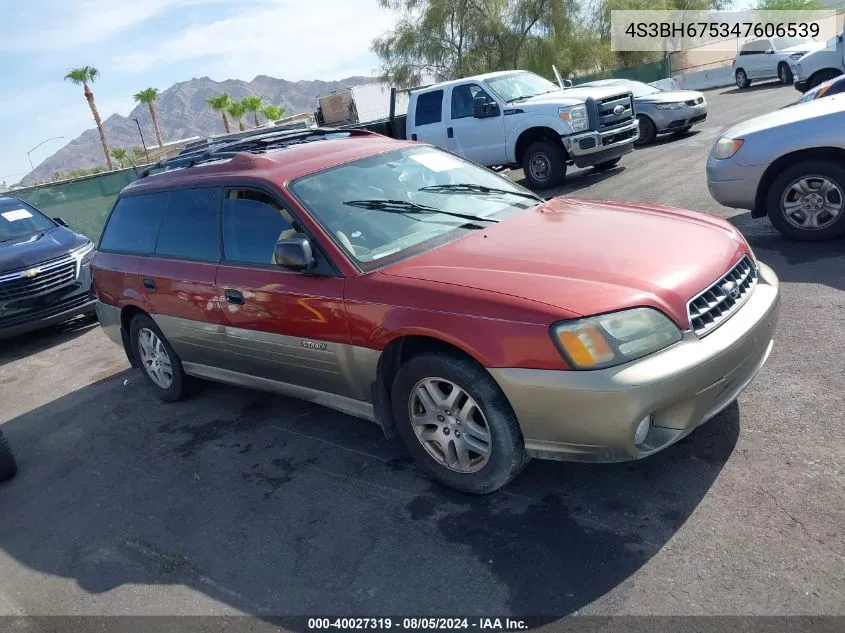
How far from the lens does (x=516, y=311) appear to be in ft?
10.4

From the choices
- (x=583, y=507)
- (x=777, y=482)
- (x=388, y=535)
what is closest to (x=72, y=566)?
(x=388, y=535)

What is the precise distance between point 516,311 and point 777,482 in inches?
55.8

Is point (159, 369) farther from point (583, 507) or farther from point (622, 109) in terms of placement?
point (622, 109)

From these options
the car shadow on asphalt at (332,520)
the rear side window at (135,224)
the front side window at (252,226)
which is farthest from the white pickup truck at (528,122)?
the car shadow on asphalt at (332,520)

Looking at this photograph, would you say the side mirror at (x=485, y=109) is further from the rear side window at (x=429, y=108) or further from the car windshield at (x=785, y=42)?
the car windshield at (x=785, y=42)

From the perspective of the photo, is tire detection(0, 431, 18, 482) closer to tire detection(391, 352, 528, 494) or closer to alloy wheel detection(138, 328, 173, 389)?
alloy wheel detection(138, 328, 173, 389)

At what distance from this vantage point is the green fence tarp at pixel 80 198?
46.2 feet

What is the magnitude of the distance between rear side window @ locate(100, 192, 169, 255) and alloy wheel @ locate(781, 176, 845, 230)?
5262mm

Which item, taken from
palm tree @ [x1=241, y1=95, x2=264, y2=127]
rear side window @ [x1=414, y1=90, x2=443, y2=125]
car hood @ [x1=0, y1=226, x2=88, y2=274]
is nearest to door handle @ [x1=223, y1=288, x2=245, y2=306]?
car hood @ [x1=0, y1=226, x2=88, y2=274]

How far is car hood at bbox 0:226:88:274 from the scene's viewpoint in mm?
8780

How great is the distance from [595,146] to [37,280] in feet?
27.8

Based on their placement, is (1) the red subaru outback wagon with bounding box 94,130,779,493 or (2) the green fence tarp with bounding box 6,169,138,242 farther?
(2) the green fence tarp with bounding box 6,169,138,242

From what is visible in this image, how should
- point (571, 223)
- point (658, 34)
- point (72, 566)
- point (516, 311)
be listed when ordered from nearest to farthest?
point (516, 311) → point (72, 566) → point (571, 223) → point (658, 34)

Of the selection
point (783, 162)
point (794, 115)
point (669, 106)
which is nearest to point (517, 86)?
point (669, 106)
